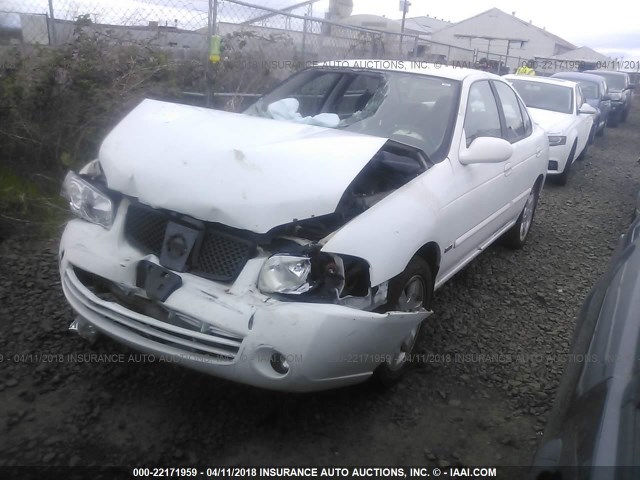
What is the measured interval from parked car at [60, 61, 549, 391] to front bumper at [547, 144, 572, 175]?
5342 mm

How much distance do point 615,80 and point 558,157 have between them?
40.9 feet

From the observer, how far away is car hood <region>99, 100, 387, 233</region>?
99.2 inches

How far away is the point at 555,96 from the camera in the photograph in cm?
938

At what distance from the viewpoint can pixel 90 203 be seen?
2.93m

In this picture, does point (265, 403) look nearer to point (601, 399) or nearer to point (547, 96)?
point (601, 399)

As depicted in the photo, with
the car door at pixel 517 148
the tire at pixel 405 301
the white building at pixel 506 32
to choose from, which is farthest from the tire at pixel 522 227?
the white building at pixel 506 32

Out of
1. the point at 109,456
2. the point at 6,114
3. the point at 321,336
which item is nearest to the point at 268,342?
the point at 321,336

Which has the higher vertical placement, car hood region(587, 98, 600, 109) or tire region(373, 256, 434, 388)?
car hood region(587, 98, 600, 109)

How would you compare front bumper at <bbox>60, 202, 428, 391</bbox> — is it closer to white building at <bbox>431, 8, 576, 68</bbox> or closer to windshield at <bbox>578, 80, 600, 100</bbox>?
windshield at <bbox>578, 80, 600, 100</bbox>

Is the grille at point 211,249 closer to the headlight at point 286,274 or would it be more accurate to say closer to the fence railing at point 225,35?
the headlight at point 286,274

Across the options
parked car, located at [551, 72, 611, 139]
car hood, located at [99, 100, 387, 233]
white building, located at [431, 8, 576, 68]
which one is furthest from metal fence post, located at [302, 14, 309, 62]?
white building, located at [431, 8, 576, 68]

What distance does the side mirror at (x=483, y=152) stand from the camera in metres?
3.48

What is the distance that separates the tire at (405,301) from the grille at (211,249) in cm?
72

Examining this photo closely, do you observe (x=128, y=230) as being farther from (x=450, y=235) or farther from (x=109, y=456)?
(x=450, y=235)
